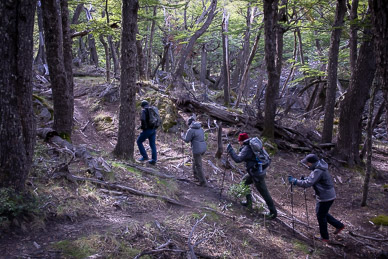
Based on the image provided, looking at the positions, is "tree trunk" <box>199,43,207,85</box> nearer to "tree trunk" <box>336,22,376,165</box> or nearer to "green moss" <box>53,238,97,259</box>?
"tree trunk" <box>336,22,376,165</box>

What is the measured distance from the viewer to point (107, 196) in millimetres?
6090

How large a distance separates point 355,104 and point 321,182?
7.07m

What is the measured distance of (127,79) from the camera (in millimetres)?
8414

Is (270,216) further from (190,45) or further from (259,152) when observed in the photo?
(190,45)

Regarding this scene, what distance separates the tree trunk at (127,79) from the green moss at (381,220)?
707 cm

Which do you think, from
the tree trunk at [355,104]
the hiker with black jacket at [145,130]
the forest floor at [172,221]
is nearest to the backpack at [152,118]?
the hiker with black jacket at [145,130]

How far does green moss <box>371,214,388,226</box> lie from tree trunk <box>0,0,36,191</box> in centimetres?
869

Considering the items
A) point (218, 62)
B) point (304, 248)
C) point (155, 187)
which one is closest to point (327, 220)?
point (304, 248)

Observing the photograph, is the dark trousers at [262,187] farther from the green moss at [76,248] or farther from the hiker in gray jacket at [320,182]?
the green moss at [76,248]

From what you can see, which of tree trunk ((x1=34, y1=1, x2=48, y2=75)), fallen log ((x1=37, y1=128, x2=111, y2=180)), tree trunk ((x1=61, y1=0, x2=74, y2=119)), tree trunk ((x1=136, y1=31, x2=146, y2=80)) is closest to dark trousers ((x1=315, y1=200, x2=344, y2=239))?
fallen log ((x1=37, y1=128, x2=111, y2=180))

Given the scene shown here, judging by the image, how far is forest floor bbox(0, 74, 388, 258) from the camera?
446 centimetres

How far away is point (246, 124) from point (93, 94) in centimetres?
783

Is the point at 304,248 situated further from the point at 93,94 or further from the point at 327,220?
the point at 93,94

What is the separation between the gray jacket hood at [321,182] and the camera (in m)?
6.52
